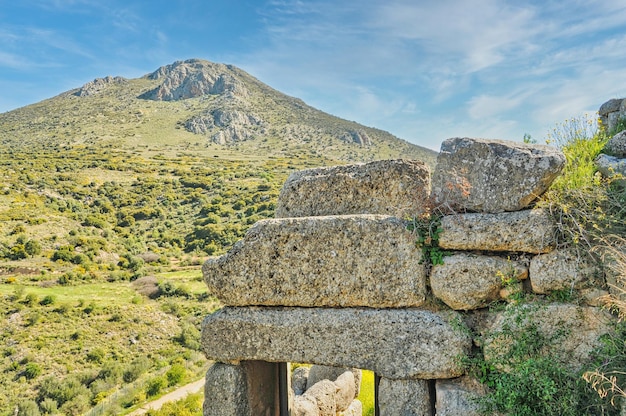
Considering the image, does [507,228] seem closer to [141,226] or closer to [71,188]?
[141,226]

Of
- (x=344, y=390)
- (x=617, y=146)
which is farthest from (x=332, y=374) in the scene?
(x=617, y=146)

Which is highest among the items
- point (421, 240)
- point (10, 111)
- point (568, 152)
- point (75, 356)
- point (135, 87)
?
point (135, 87)

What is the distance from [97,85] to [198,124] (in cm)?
3946

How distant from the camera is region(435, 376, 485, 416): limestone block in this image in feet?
11.2

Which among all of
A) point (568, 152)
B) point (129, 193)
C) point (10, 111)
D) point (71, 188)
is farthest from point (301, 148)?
point (568, 152)

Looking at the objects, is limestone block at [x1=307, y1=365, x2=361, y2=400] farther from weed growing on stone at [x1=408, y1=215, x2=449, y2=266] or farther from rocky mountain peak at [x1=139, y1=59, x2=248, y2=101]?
rocky mountain peak at [x1=139, y1=59, x2=248, y2=101]

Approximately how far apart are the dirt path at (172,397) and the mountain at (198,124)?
46388 mm

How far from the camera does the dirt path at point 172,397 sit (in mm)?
14057

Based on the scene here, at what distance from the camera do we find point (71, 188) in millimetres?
44406

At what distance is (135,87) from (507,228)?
385ft

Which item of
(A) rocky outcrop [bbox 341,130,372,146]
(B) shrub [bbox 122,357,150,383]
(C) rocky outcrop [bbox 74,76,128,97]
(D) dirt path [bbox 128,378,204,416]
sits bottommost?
(B) shrub [bbox 122,357,150,383]

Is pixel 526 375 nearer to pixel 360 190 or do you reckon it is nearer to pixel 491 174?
pixel 491 174

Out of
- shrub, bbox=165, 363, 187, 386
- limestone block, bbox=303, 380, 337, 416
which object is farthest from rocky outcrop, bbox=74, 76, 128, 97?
limestone block, bbox=303, 380, 337, 416

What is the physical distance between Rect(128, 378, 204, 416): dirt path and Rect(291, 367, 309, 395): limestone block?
6627 millimetres
